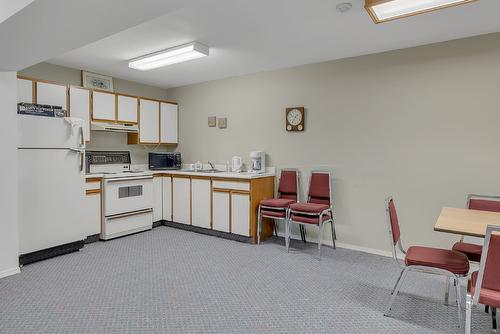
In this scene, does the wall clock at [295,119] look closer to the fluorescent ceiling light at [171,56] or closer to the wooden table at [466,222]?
the fluorescent ceiling light at [171,56]

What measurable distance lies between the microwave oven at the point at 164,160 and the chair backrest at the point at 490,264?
4.82 m

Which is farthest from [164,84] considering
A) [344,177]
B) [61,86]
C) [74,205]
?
A: [344,177]

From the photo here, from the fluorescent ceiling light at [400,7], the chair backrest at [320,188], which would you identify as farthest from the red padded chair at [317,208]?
the fluorescent ceiling light at [400,7]

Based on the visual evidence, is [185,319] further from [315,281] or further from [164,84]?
[164,84]

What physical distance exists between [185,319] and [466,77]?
366 cm

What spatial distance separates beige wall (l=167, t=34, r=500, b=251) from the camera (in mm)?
3285

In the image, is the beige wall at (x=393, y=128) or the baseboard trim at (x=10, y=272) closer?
the baseboard trim at (x=10, y=272)

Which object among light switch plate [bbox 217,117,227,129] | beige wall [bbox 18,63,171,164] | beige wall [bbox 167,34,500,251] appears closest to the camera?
beige wall [bbox 167,34,500,251]

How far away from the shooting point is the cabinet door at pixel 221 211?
14.7 feet

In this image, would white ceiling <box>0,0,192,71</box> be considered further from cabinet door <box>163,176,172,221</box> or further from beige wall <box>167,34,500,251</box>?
cabinet door <box>163,176,172,221</box>

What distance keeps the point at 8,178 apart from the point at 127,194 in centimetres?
165

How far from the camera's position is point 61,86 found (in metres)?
4.05

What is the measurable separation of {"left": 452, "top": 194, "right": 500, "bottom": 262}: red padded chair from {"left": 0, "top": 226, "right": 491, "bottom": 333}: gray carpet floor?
458 mm

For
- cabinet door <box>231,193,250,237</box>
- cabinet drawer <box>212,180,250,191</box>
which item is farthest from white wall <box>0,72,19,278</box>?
cabinet door <box>231,193,250,237</box>
